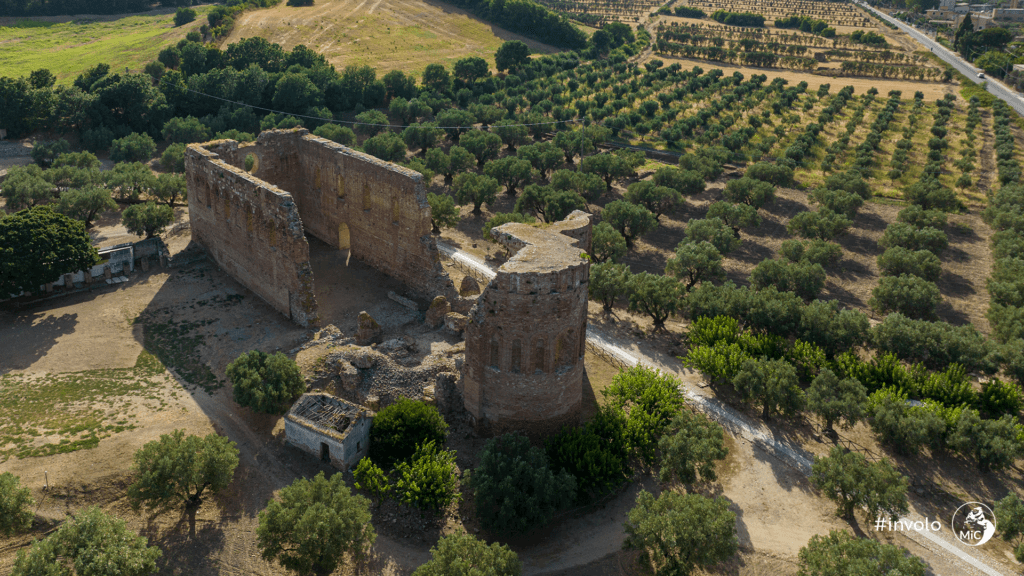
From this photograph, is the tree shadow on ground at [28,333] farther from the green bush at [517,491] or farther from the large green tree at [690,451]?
the large green tree at [690,451]

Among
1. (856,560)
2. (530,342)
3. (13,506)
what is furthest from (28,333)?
(856,560)

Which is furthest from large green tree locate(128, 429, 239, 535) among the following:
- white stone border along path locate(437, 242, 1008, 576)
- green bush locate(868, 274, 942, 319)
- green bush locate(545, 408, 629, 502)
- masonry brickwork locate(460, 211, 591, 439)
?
green bush locate(868, 274, 942, 319)

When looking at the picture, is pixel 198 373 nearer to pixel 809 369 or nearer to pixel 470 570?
pixel 470 570

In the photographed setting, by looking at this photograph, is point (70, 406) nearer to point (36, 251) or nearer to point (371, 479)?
point (36, 251)

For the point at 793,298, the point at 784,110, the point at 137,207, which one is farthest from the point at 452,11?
the point at 793,298

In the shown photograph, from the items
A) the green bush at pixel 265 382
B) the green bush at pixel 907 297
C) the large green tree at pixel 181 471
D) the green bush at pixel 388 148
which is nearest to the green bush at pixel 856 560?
the large green tree at pixel 181 471

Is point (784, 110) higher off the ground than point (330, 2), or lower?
lower
